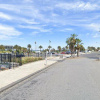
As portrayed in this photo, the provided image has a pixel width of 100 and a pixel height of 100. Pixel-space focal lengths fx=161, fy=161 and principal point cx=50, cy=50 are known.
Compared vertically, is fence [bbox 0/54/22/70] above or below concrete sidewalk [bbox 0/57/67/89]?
above

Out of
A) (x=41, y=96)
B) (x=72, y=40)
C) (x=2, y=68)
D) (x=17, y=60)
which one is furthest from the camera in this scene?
(x=72, y=40)

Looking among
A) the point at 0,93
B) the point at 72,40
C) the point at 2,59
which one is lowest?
the point at 0,93

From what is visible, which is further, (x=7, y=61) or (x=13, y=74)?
(x=7, y=61)

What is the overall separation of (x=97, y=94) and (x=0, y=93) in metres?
4.15

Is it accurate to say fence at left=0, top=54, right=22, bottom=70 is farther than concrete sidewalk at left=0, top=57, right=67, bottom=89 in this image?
Yes

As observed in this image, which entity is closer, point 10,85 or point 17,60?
point 10,85

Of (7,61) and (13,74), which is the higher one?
(7,61)

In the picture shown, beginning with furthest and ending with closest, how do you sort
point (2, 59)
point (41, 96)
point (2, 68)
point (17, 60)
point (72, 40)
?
point (72, 40) < point (17, 60) < point (2, 59) < point (2, 68) < point (41, 96)

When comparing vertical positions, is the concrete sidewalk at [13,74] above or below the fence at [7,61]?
below

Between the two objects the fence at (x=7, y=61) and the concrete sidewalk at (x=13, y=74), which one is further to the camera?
the fence at (x=7, y=61)

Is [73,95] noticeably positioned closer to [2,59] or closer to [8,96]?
[8,96]

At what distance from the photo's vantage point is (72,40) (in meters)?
44.8

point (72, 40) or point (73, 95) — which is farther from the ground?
point (72, 40)

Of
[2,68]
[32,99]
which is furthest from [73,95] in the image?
[2,68]
